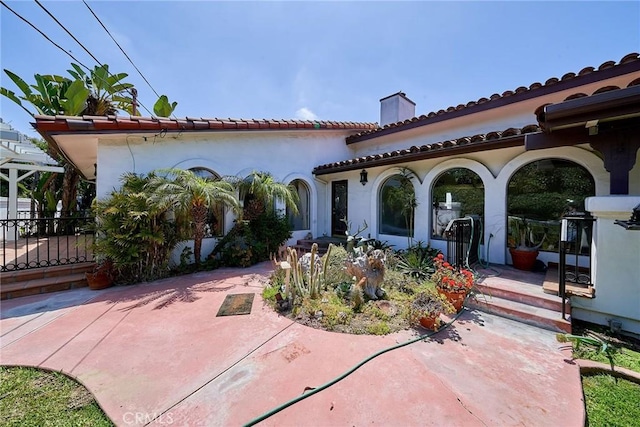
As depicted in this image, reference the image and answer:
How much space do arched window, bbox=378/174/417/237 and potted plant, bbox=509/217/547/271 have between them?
9.19 feet

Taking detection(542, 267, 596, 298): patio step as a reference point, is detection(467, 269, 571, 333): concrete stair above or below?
below

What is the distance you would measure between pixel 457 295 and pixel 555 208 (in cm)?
405

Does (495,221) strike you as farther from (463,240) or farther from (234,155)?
(234,155)

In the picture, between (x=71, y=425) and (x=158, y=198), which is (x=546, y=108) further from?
(x=158, y=198)

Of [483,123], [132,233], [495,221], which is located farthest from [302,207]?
[483,123]

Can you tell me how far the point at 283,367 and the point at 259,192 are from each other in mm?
6404

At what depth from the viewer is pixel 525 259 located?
6.25 meters

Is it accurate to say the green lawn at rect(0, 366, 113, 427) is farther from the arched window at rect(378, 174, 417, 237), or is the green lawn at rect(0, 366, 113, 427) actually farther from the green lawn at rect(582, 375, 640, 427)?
the arched window at rect(378, 174, 417, 237)

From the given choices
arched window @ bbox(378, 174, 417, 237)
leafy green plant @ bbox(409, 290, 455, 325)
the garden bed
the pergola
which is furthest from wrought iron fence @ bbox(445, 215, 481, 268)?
the pergola

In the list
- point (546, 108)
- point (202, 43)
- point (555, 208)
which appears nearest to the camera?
point (546, 108)

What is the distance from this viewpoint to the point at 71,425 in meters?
2.38

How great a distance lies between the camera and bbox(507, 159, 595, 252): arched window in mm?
5977

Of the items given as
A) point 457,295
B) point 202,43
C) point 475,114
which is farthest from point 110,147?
point 475,114

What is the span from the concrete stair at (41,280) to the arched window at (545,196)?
37.9 ft
